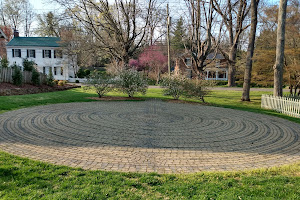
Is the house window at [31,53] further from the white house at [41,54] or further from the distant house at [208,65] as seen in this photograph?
the distant house at [208,65]

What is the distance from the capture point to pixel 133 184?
134 inches

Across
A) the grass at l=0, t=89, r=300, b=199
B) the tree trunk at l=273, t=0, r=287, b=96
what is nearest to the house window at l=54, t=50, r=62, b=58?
the tree trunk at l=273, t=0, r=287, b=96

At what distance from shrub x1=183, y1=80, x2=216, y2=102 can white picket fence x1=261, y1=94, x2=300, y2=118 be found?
3.41m

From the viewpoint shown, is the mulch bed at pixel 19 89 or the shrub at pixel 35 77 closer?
the mulch bed at pixel 19 89

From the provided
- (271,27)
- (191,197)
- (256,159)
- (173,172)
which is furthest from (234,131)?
(271,27)

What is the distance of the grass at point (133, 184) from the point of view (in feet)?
10.1

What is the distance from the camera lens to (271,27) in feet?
60.6

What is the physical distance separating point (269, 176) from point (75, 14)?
19.2m

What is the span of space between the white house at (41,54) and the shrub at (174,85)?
26860 mm

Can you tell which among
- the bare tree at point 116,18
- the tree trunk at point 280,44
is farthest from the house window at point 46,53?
the tree trunk at point 280,44

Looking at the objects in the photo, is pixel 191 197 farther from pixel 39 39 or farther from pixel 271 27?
pixel 39 39

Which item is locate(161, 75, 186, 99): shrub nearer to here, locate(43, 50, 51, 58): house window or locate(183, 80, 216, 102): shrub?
locate(183, 80, 216, 102): shrub

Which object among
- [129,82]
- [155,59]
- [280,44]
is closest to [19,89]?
[129,82]

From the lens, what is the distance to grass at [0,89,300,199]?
307cm
